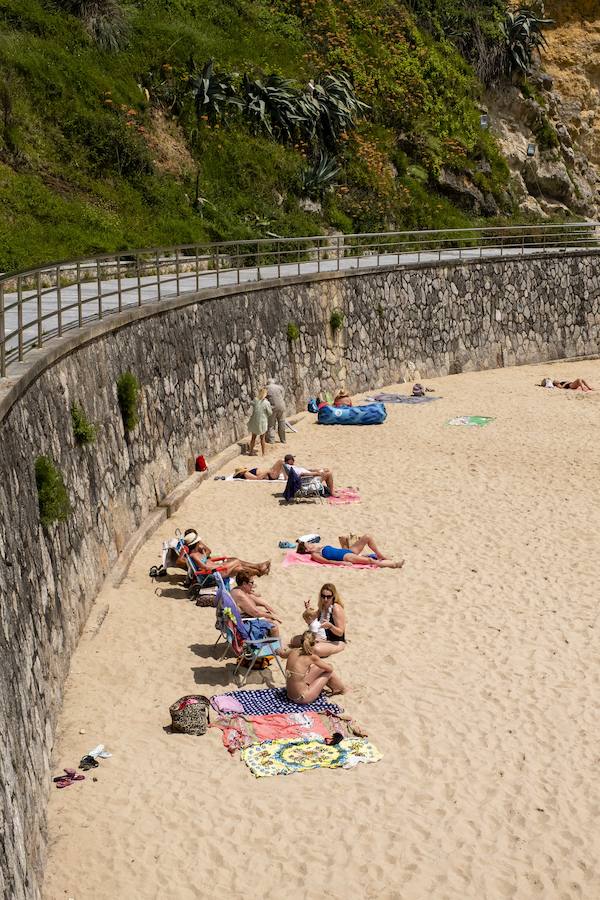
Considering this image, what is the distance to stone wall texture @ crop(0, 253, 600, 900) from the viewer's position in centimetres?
917

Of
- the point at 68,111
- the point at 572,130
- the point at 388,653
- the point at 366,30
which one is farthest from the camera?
the point at 572,130

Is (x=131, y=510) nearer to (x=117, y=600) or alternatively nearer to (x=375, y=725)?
(x=117, y=600)

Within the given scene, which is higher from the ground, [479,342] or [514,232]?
[514,232]

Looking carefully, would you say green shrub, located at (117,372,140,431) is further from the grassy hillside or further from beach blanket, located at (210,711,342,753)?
the grassy hillside

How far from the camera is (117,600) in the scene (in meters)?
13.8

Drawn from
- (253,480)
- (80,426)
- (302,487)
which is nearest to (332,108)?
(253,480)

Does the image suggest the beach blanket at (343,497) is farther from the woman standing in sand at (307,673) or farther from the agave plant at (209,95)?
the agave plant at (209,95)

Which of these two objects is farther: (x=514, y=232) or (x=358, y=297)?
(x=514, y=232)

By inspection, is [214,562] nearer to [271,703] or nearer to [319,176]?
[271,703]

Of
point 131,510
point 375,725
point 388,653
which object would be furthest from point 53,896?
point 131,510

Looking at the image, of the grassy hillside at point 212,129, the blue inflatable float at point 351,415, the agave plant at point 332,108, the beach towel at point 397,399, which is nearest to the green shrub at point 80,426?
the blue inflatable float at point 351,415

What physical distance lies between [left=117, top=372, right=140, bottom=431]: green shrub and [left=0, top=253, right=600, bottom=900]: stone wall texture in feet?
0.61

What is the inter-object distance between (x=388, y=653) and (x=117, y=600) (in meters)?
3.40

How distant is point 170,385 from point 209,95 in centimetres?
1847
